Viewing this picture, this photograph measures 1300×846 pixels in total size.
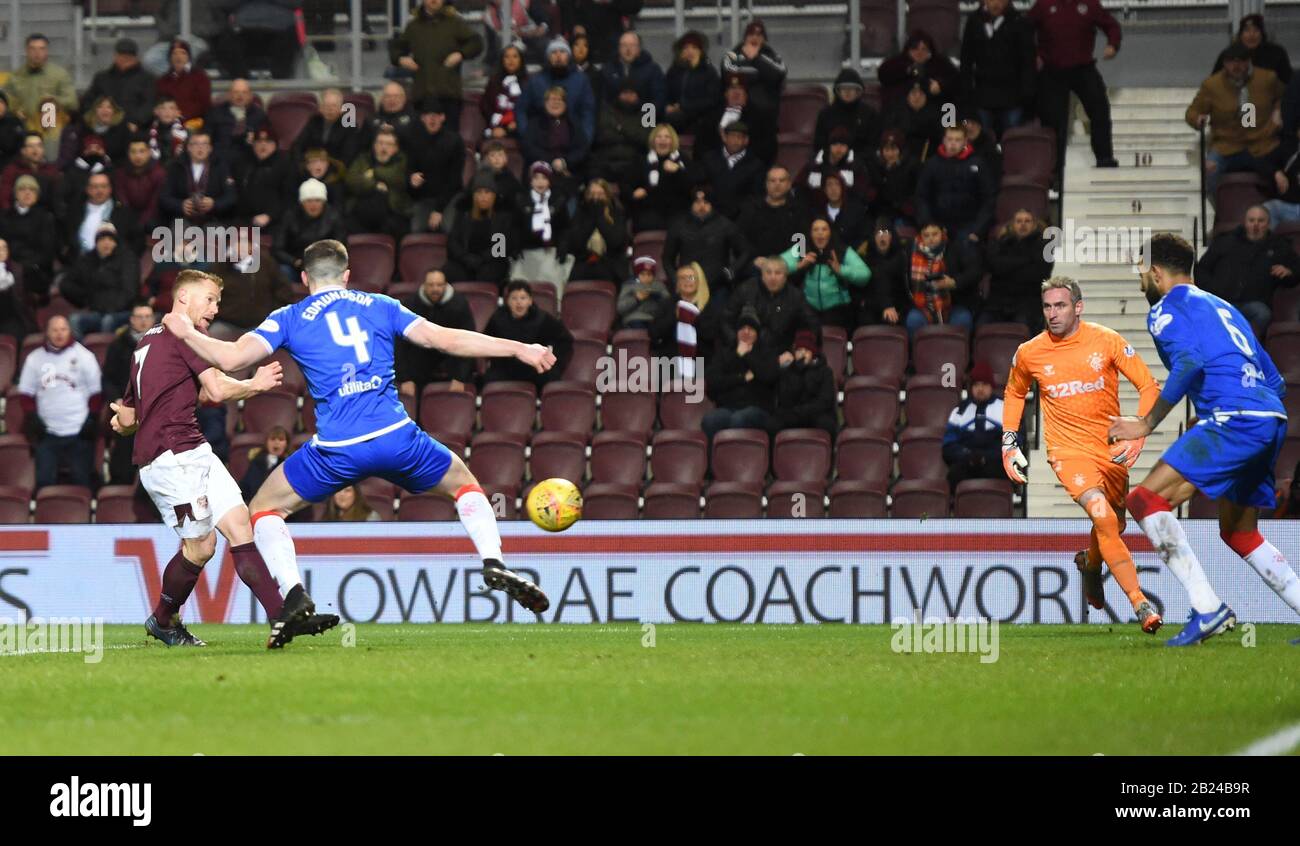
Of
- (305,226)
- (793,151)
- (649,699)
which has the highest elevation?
(793,151)

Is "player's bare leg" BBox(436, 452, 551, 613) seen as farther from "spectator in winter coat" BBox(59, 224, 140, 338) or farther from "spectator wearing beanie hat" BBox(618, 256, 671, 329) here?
"spectator in winter coat" BBox(59, 224, 140, 338)

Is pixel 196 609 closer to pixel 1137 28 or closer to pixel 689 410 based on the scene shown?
pixel 689 410

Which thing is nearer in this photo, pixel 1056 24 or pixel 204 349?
pixel 204 349

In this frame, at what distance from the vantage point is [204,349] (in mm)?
10070

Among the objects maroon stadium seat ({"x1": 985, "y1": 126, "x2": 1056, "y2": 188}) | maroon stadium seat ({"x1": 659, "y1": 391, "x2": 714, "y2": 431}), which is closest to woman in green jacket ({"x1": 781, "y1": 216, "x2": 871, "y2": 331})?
maroon stadium seat ({"x1": 659, "y1": 391, "x2": 714, "y2": 431})

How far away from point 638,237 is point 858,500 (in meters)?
4.41

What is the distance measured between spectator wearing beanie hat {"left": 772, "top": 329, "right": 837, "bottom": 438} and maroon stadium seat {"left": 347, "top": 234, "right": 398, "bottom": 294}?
4.99 m

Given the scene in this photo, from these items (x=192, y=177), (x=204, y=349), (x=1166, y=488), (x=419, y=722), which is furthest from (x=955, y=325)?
(x=419, y=722)

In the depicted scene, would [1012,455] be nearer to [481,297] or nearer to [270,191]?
Result: [481,297]

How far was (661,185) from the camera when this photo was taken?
19500 mm

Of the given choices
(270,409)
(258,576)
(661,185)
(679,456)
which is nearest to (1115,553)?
(258,576)

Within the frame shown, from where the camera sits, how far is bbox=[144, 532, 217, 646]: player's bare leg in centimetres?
1132

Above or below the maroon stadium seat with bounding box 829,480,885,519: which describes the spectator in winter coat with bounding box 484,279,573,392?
above

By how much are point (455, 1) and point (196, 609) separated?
9.90 metres
